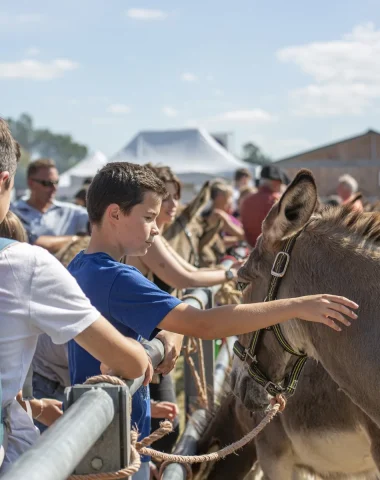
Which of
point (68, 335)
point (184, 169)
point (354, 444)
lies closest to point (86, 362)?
point (68, 335)

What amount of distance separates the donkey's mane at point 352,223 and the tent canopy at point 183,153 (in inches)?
687

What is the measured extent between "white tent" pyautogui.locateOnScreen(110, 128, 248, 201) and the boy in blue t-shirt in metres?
17.2

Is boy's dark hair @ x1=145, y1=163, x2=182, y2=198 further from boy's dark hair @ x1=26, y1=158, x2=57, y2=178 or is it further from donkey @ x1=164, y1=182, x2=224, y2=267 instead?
boy's dark hair @ x1=26, y1=158, x2=57, y2=178

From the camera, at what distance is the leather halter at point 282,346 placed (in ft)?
8.86

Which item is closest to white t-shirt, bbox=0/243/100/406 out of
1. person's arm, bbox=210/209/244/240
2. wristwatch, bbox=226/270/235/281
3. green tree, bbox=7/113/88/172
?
wristwatch, bbox=226/270/235/281

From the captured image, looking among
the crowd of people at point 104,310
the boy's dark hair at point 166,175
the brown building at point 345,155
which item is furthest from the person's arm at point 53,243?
the brown building at point 345,155

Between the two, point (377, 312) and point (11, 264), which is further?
point (377, 312)

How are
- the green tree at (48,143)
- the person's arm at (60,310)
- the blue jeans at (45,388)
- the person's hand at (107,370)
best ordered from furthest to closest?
the green tree at (48,143), the blue jeans at (45,388), the person's hand at (107,370), the person's arm at (60,310)

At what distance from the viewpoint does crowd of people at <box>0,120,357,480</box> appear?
1.69m

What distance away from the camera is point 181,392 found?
811cm

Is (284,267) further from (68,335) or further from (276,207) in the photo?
(68,335)

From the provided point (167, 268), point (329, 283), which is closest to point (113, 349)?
point (329, 283)

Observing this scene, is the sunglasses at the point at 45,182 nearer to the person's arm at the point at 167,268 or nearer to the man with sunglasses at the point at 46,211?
the man with sunglasses at the point at 46,211

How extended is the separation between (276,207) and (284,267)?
0.24 m
